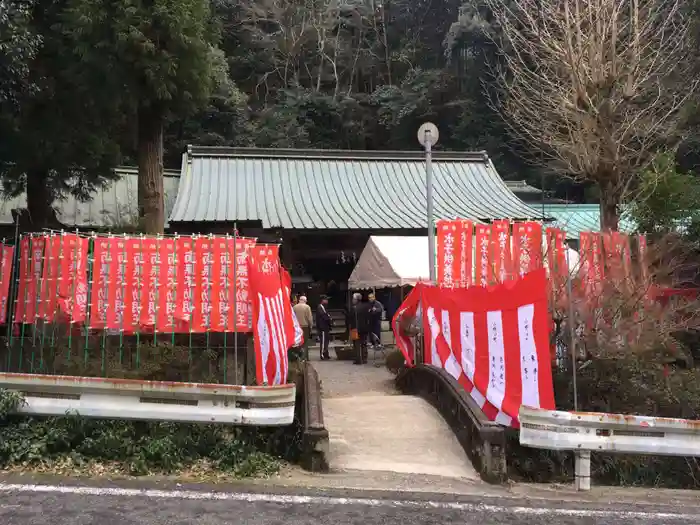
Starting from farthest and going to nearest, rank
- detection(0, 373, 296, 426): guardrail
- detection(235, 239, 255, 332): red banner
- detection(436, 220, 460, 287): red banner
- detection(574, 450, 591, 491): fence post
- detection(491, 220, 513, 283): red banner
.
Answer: detection(436, 220, 460, 287): red banner → detection(491, 220, 513, 283): red banner → detection(235, 239, 255, 332): red banner → detection(0, 373, 296, 426): guardrail → detection(574, 450, 591, 491): fence post

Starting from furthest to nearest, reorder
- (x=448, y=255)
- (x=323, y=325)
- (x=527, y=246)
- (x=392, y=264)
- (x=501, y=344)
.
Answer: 1. (x=323, y=325)
2. (x=392, y=264)
3. (x=448, y=255)
4. (x=527, y=246)
5. (x=501, y=344)

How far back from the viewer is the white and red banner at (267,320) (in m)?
6.57

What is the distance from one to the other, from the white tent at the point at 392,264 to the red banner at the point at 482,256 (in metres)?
3.08

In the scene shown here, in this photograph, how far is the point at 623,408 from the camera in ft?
22.7

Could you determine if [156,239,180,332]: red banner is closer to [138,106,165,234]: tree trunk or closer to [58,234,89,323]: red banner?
[58,234,89,323]: red banner

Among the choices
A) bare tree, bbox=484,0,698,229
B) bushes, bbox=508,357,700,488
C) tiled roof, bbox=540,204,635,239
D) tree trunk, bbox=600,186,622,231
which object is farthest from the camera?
tiled roof, bbox=540,204,635,239

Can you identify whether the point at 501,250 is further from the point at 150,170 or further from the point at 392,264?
the point at 150,170

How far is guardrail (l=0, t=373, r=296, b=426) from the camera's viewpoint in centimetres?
516

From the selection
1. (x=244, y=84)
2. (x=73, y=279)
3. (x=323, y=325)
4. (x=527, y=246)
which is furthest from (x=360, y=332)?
(x=244, y=84)

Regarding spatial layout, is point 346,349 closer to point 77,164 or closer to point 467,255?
point 467,255

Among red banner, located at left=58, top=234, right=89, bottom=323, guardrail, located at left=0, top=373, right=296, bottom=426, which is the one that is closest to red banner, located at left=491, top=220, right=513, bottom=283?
guardrail, located at left=0, top=373, right=296, bottom=426

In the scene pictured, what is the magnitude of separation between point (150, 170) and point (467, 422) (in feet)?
20.9

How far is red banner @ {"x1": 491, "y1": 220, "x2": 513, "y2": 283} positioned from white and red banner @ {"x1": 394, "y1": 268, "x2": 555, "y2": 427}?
5.71 feet

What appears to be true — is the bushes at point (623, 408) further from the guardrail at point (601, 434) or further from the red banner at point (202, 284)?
the red banner at point (202, 284)
